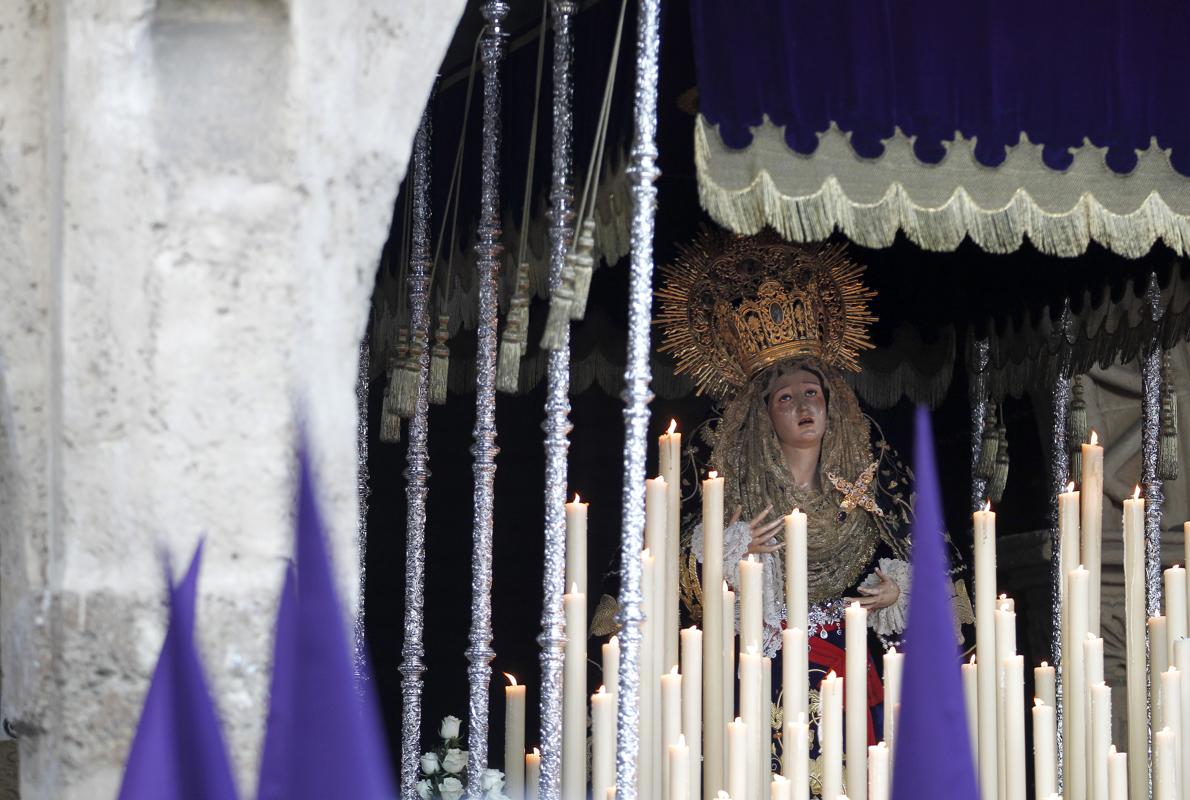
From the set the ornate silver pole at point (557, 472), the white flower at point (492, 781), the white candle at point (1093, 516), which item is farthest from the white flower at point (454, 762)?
the white candle at point (1093, 516)

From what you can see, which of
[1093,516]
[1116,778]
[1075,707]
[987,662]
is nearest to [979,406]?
[1093,516]

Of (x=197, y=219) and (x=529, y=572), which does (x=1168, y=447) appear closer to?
(x=529, y=572)

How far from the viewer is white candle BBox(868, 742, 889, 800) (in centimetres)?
330

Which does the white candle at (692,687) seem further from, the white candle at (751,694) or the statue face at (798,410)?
the statue face at (798,410)

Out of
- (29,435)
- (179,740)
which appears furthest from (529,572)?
(179,740)

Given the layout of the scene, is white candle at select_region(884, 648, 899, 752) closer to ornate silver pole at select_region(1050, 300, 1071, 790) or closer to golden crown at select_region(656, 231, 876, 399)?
ornate silver pole at select_region(1050, 300, 1071, 790)

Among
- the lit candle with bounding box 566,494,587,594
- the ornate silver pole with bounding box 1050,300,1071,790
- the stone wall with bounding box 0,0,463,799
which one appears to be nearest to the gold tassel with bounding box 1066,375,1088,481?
the ornate silver pole with bounding box 1050,300,1071,790

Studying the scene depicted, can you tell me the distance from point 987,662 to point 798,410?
143 cm

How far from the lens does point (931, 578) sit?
1.38 metres

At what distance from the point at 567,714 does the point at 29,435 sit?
134cm

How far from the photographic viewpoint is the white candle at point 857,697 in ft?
11.1

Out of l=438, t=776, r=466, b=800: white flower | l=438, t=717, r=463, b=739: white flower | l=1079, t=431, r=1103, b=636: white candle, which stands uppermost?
l=1079, t=431, r=1103, b=636: white candle

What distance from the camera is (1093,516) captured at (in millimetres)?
3936

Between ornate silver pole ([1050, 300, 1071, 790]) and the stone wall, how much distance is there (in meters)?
2.62
